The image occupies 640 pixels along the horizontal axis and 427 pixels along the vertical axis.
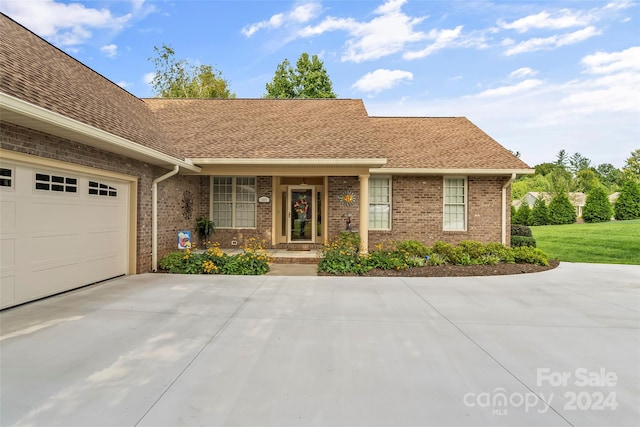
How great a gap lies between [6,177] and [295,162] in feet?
18.5

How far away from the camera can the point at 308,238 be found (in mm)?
11398

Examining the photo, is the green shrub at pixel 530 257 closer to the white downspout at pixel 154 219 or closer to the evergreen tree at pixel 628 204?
the white downspout at pixel 154 219

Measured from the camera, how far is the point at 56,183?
18.0ft

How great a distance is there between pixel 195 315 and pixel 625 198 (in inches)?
1330

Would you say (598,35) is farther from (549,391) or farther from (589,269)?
(549,391)

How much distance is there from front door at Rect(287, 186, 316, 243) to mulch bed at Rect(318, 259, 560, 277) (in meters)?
3.72

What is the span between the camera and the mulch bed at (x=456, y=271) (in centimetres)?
765

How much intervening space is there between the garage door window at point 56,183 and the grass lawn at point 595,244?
15.4 metres

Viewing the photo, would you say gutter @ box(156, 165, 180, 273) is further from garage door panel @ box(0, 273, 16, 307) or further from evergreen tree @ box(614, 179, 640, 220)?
evergreen tree @ box(614, 179, 640, 220)

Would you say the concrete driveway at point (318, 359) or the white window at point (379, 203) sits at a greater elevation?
the white window at point (379, 203)

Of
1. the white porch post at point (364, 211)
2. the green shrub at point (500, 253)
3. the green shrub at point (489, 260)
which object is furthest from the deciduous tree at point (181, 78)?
the green shrub at point (489, 260)

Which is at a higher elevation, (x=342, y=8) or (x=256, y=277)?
(x=342, y=8)

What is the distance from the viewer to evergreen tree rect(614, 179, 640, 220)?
24.5 meters

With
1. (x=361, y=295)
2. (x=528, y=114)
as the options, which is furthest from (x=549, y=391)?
(x=528, y=114)
